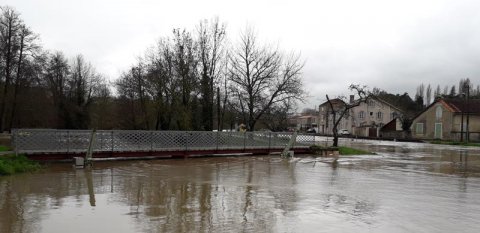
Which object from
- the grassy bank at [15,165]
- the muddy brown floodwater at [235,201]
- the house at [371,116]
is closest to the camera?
the muddy brown floodwater at [235,201]

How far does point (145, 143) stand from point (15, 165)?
7566 millimetres

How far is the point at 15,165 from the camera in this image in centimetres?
1767

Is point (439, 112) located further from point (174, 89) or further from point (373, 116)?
point (174, 89)

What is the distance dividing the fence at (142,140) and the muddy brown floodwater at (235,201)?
2224 mm

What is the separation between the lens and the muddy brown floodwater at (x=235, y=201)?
8727 mm

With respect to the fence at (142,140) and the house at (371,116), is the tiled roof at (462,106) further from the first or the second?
the fence at (142,140)

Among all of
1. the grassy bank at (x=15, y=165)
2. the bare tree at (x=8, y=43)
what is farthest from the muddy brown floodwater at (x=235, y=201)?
the bare tree at (x=8, y=43)

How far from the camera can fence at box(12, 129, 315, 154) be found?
2037cm

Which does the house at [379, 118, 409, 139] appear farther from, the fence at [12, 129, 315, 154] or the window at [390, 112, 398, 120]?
the fence at [12, 129, 315, 154]

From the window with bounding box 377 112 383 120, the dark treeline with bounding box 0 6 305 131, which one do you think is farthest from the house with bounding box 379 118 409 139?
the dark treeline with bounding box 0 6 305 131

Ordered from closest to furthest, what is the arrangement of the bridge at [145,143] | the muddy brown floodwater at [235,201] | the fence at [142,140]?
the muddy brown floodwater at [235,201], the fence at [142,140], the bridge at [145,143]

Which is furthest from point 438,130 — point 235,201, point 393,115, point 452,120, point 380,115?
point 235,201

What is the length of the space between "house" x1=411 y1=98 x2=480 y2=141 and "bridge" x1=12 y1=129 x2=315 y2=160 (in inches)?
1679

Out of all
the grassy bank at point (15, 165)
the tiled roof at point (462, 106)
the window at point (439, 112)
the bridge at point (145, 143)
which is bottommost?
the grassy bank at point (15, 165)
